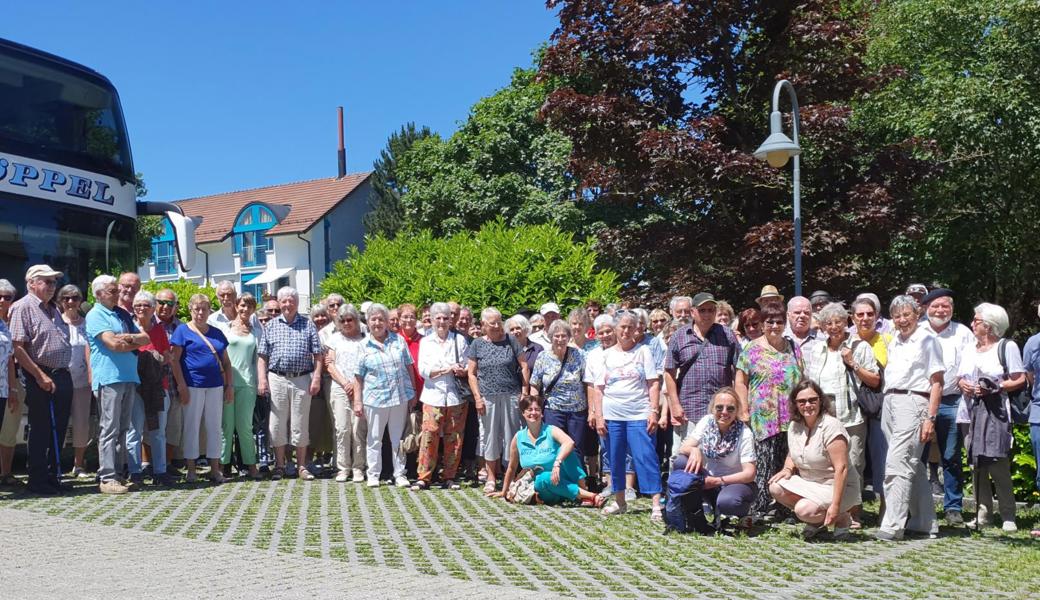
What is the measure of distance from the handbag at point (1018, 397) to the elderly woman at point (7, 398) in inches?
343

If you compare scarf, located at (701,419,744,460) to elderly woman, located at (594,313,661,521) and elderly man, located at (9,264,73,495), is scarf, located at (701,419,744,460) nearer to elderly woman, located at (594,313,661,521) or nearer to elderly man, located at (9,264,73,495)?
elderly woman, located at (594,313,661,521)

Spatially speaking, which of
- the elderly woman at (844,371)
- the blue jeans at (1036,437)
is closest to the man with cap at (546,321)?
the elderly woman at (844,371)

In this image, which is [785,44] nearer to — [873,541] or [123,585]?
[873,541]

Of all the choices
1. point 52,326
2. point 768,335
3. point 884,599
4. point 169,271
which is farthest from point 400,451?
point 169,271

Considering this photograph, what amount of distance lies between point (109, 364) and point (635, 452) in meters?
5.10

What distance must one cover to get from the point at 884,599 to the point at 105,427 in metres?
7.28

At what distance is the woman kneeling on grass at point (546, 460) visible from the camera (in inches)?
380

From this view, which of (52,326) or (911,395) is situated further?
(52,326)

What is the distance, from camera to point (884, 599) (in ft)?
18.8

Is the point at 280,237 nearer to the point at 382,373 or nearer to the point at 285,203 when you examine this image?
the point at 285,203

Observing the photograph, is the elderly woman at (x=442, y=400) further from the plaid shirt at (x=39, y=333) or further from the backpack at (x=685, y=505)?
the plaid shirt at (x=39, y=333)

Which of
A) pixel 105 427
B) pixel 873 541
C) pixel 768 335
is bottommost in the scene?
pixel 873 541

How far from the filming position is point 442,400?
35.3 feet

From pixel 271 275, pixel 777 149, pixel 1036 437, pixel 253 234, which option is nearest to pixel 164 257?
pixel 253 234
